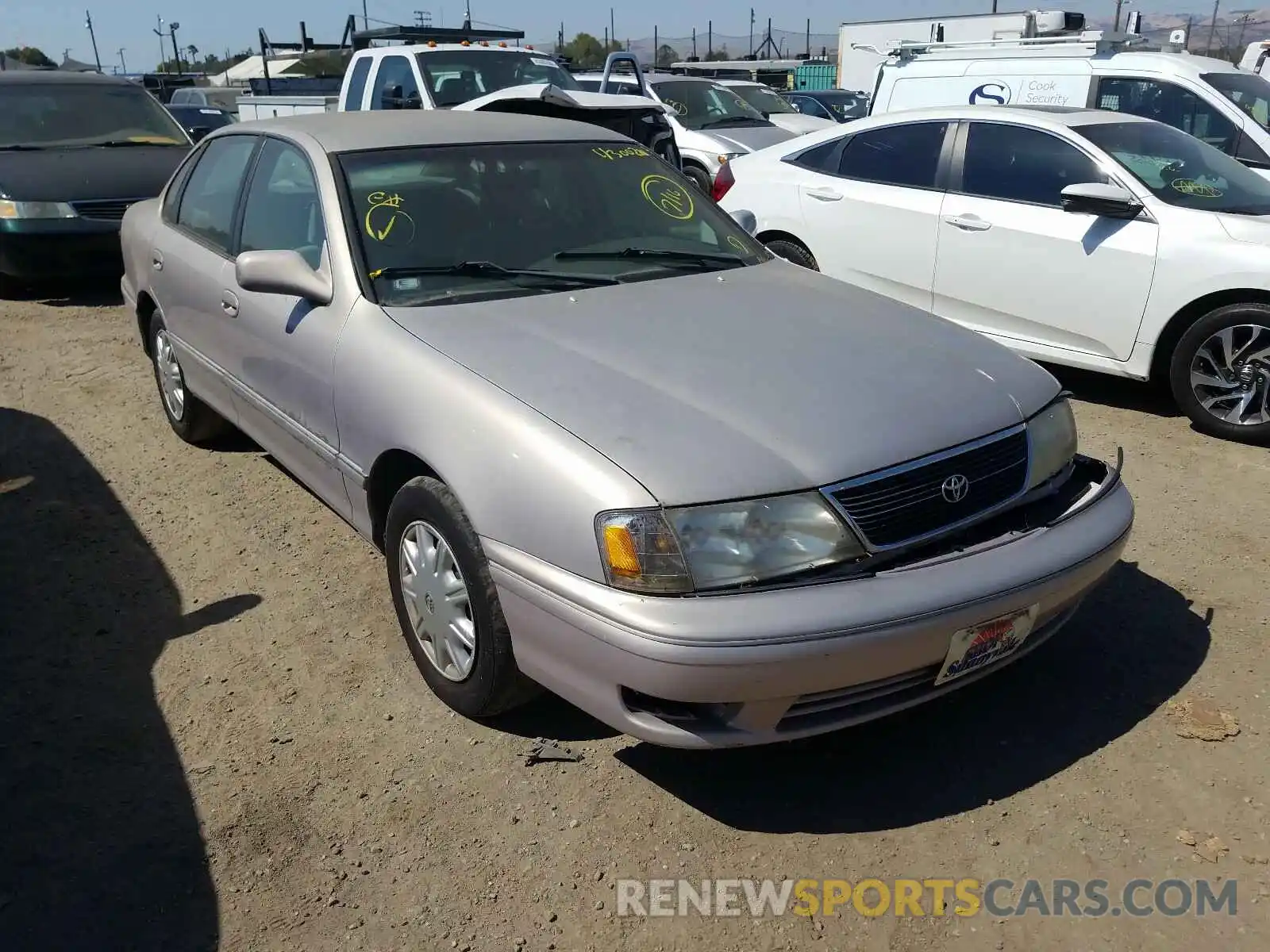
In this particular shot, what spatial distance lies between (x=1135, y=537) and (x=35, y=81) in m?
9.24

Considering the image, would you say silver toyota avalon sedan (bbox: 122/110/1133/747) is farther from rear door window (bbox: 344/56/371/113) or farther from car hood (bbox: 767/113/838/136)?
car hood (bbox: 767/113/838/136)

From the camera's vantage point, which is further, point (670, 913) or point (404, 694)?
point (404, 694)

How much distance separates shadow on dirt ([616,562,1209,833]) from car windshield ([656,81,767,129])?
36.2 feet

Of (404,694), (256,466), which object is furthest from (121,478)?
(404,694)

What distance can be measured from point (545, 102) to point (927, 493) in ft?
19.3

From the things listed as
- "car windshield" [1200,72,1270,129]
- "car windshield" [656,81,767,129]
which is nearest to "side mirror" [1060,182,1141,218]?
"car windshield" [1200,72,1270,129]

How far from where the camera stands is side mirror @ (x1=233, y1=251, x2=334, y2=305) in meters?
3.44

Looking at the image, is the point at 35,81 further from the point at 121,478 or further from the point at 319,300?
the point at 319,300

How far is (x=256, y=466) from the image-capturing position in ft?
16.8

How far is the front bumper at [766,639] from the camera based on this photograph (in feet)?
7.92

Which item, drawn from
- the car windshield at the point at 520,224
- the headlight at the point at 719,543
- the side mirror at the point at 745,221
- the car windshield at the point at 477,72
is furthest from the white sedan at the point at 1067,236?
the car windshield at the point at 477,72

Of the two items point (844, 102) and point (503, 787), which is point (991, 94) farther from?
point (844, 102)

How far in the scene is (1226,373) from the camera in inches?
207

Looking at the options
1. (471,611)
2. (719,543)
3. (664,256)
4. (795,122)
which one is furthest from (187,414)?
(795,122)
